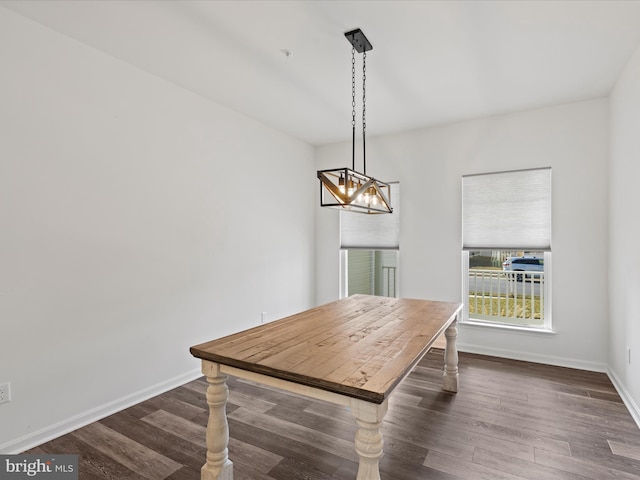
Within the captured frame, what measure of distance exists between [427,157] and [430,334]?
9.30ft

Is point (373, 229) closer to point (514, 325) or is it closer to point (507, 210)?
point (507, 210)

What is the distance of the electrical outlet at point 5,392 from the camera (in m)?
2.10

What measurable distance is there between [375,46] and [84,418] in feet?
11.0

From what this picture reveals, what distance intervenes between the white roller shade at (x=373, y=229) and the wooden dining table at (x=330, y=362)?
2.09 metres

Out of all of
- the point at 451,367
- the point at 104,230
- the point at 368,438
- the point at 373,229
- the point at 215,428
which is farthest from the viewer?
the point at 373,229

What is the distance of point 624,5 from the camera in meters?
2.05

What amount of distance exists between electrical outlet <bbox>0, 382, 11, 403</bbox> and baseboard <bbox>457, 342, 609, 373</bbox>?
160 inches

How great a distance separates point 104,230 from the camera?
8.55 feet

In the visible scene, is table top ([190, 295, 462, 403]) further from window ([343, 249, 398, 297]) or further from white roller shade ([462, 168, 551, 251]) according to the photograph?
window ([343, 249, 398, 297])

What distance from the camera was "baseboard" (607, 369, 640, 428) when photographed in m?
2.48

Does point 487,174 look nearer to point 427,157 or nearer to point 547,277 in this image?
point 427,157

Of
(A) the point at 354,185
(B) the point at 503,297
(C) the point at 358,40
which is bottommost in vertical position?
(B) the point at 503,297

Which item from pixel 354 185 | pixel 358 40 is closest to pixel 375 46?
pixel 358 40

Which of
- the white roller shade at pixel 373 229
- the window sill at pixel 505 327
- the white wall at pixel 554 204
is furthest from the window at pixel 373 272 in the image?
the window sill at pixel 505 327
